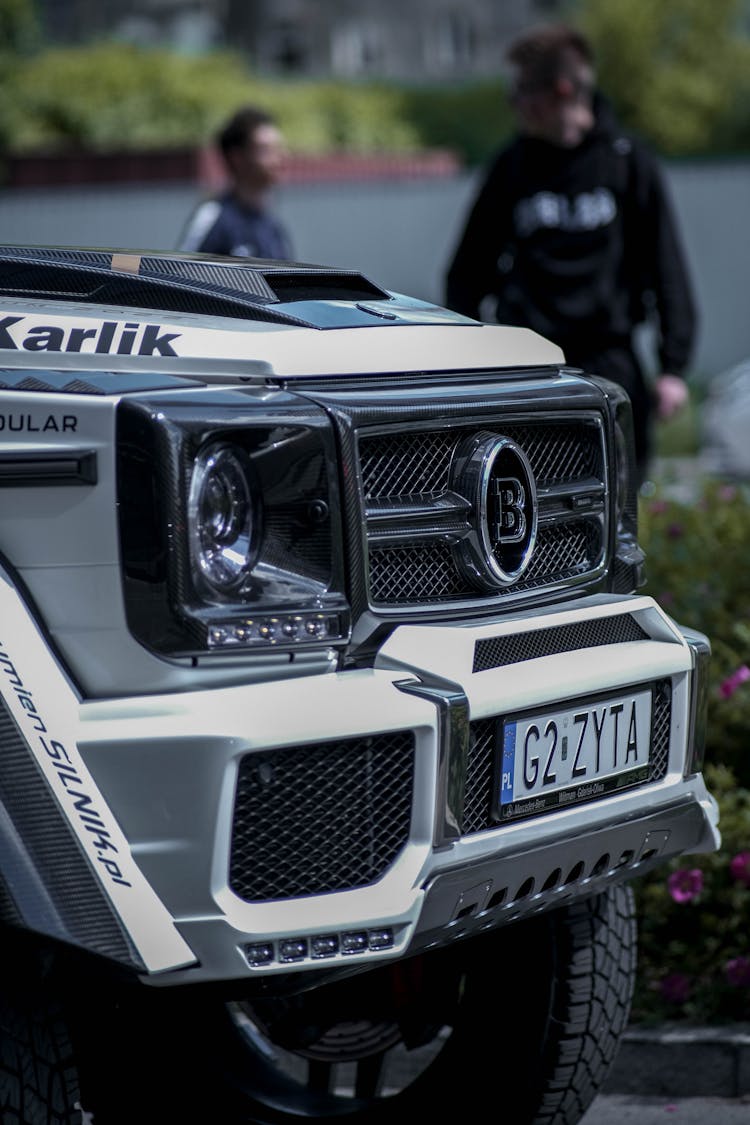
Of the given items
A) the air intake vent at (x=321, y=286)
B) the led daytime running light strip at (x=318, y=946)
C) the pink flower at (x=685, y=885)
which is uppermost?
the air intake vent at (x=321, y=286)

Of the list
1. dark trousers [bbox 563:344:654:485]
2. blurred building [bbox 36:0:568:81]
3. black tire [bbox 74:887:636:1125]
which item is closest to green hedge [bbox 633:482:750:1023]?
black tire [bbox 74:887:636:1125]

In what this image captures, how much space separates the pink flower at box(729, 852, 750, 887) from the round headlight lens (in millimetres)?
1833

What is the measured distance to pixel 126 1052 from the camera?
10.0 feet

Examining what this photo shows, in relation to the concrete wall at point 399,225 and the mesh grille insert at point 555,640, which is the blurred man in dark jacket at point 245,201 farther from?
the concrete wall at point 399,225

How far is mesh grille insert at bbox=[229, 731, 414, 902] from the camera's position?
2326 millimetres

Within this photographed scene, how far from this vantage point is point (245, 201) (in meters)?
6.99

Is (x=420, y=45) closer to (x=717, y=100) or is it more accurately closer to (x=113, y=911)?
(x=717, y=100)

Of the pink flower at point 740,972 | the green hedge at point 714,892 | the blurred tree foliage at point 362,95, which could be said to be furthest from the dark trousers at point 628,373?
the blurred tree foliage at point 362,95

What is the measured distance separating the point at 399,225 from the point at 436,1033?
18.6 m

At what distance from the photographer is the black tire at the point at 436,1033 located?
3043 mm

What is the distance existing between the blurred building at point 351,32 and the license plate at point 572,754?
57.7m

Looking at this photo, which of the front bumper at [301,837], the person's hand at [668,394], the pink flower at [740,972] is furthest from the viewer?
the person's hand at [668,394]

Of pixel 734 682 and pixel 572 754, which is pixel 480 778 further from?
pixel 734 682

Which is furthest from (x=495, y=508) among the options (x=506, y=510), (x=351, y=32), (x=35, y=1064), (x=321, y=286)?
(x=351, y=32)
